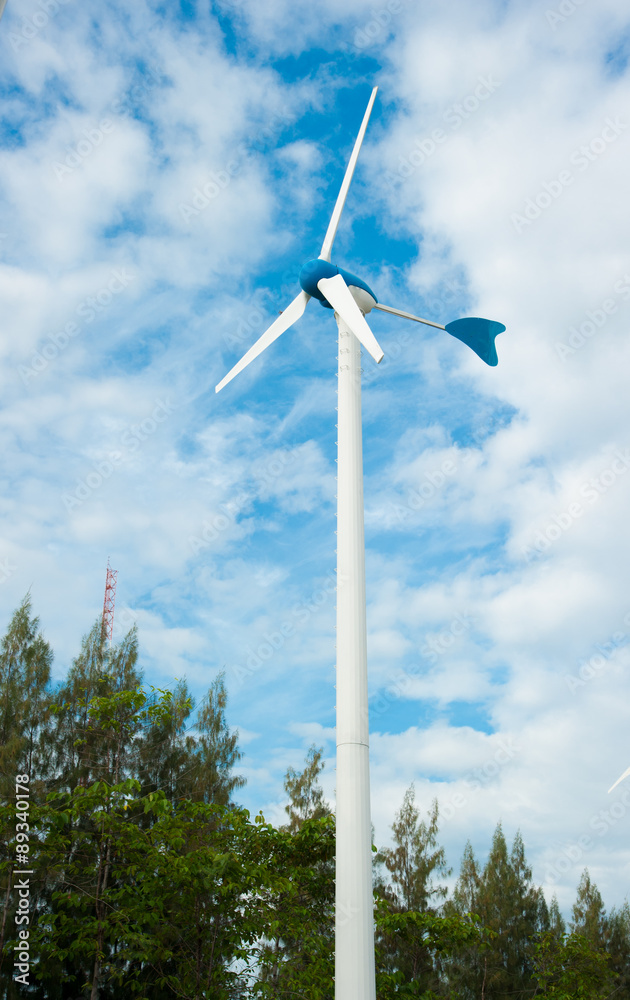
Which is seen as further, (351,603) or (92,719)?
(92,719)

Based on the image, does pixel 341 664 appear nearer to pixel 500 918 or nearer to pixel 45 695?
pixel 45 695

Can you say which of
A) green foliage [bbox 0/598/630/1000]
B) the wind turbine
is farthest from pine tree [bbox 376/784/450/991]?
the wind turbine

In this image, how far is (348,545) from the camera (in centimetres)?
1070

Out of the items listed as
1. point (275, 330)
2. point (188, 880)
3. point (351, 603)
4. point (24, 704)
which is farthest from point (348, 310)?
point (24, 704)

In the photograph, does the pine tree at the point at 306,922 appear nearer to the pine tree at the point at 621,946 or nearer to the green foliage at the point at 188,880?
the green foliage at the point at 188,880

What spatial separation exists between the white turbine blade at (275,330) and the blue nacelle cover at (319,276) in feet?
0.96

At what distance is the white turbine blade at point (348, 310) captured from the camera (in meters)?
10.9

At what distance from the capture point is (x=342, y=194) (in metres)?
14.8

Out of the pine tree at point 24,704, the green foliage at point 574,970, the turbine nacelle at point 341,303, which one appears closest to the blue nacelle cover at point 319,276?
the turbine nacelle at point 341,303

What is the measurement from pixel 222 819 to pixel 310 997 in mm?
2570

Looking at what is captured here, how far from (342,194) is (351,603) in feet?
27.3

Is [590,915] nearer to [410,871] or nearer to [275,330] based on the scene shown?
[410,871]

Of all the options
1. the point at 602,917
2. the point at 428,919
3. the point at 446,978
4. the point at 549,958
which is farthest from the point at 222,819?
the point at 602,917

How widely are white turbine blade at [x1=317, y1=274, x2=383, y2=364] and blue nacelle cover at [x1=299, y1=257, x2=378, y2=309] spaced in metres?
0.14
